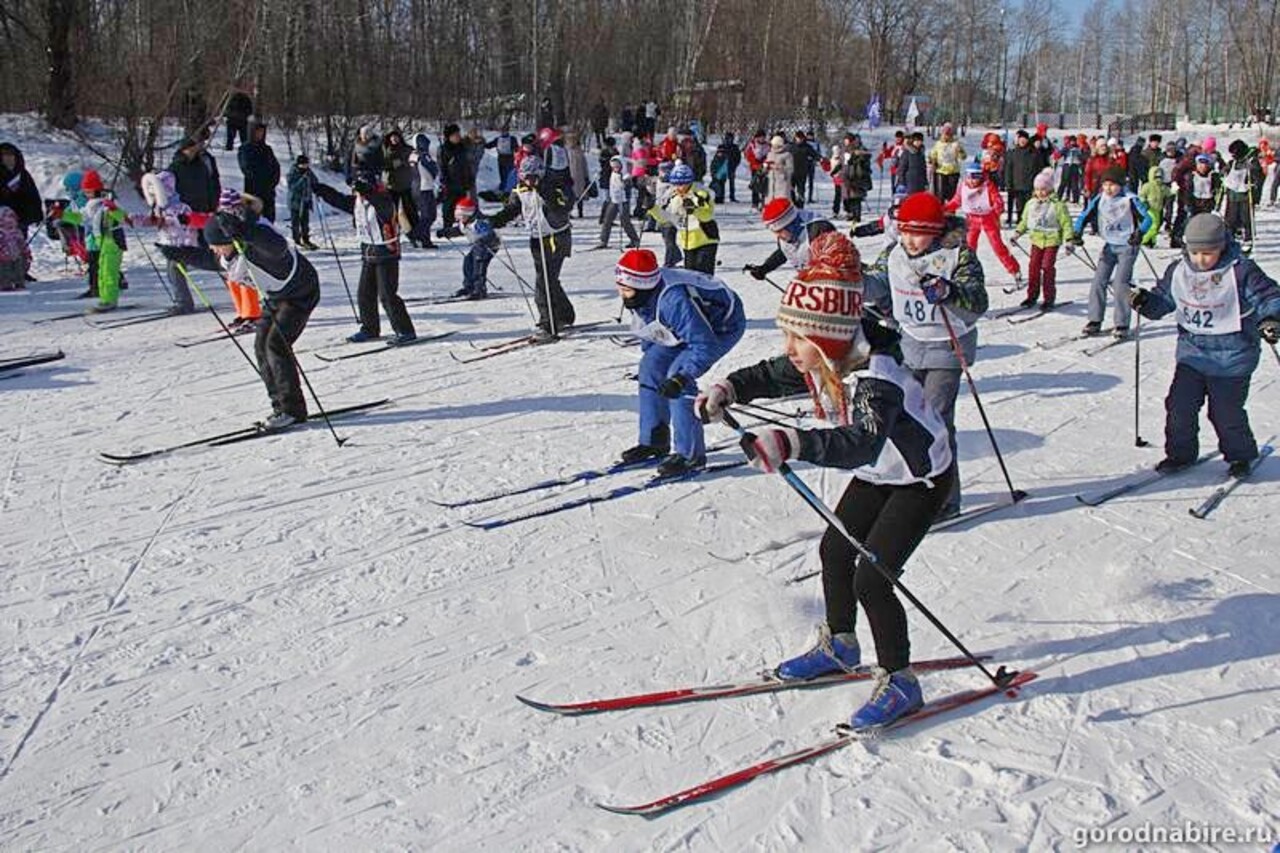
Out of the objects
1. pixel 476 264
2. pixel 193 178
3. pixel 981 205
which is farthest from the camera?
pixel 193 178

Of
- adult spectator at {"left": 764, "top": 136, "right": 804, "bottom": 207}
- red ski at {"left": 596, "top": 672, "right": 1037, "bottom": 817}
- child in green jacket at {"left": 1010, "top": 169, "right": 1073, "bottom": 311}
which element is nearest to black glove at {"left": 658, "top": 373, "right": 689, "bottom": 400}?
red ski at {"left": 596, "top": 672, "right": 1037, "bottom": 817}

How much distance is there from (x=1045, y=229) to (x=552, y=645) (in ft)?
25.5

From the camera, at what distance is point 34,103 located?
65.1 ft

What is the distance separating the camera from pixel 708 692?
3.73 meters

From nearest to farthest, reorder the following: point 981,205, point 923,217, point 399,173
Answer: point 923,217 < point 981,205 < point 399,173

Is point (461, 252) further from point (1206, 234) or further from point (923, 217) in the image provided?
point (1206, 234)

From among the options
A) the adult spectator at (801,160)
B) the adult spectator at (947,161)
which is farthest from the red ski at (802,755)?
the adult spectator at (801,160)

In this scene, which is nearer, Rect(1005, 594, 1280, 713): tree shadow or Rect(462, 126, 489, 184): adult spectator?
Rect(1005, 594, 1280, 713): tree shadow

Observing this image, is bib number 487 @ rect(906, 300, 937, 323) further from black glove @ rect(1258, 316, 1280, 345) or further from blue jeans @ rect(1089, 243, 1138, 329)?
blue jeans @ rect(1089, 243, 1138, 329)

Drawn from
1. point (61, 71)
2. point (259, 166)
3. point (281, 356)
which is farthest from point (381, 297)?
point (61, 71)

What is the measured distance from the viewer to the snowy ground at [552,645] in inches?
124

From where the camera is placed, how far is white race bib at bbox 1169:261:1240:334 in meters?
5.54

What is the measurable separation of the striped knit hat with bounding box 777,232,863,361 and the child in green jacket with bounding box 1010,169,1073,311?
7.46 m

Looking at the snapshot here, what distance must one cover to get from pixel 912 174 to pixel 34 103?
53.9ft
